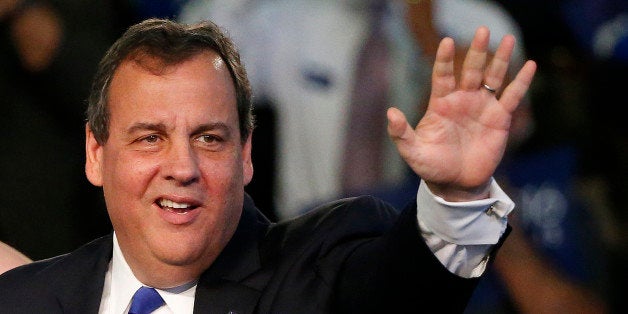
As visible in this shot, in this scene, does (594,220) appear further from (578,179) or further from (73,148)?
(73,148)

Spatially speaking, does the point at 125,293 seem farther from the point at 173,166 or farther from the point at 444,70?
the point at 444,70

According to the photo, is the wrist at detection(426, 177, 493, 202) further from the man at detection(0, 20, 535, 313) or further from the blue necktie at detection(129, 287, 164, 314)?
the blue necktie at detection(129, 287, 164, 314)

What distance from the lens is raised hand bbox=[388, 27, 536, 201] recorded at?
168cm

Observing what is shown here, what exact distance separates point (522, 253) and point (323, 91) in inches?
26.2

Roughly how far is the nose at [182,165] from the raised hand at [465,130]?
1.18 ft

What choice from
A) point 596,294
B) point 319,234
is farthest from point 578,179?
point 319,234

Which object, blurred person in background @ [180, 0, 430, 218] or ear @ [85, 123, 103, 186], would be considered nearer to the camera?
ear @ [85, 123, 103, 186]

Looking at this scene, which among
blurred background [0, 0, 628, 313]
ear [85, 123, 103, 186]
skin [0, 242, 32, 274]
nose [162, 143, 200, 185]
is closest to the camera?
nose [162, 143, 200, 185]

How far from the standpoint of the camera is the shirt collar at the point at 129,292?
198 centimetres

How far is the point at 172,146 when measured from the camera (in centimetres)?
190

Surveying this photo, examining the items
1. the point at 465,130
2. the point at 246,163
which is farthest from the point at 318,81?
the point at 465,130

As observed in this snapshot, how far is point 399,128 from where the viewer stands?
1653mm

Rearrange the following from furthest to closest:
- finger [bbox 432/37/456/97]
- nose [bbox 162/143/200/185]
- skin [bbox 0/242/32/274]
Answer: skin [bbox 0/242/32/274]
nose [bbox 162/143/200/185]
finger [bbox 432/37/456/97]

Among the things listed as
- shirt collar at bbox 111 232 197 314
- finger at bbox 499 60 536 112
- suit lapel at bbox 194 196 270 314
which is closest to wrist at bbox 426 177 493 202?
finger at bbox 499 60 536 112
